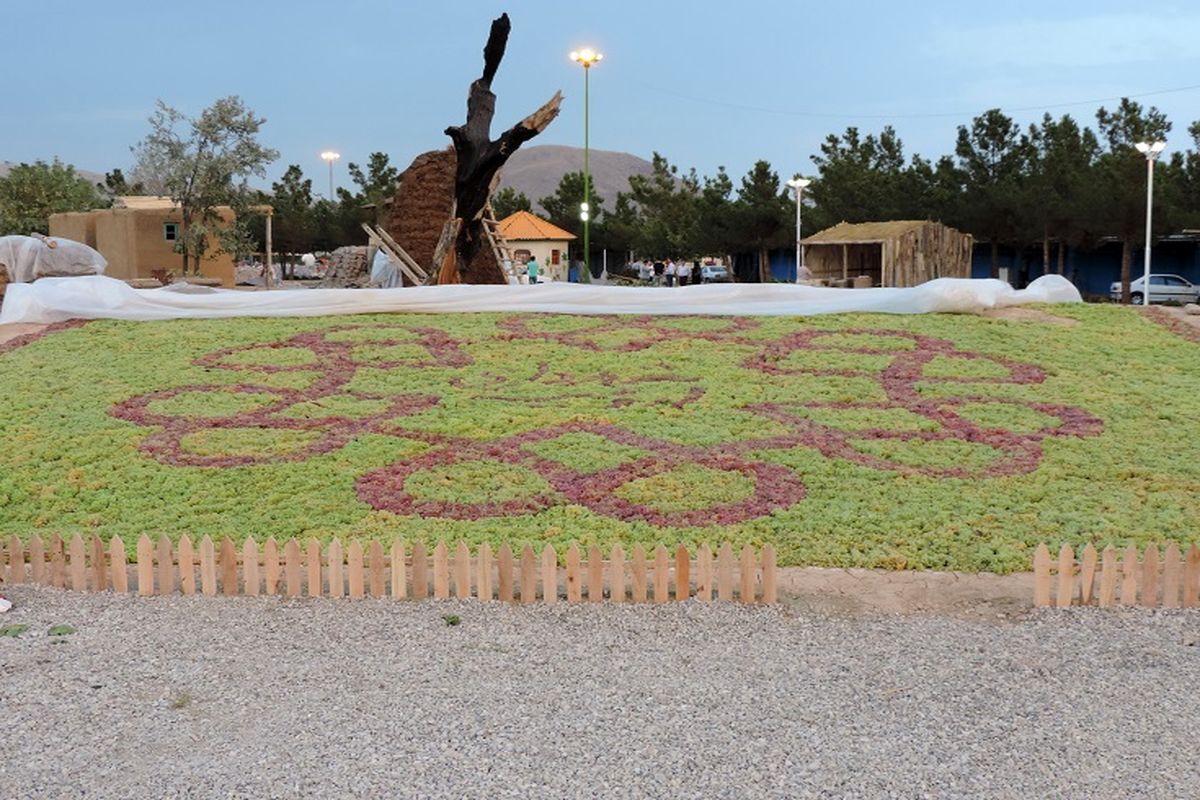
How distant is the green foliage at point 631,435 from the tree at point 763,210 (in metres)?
33.5

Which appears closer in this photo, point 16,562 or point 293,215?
point 16,562

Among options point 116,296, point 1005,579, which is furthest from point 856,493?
point 116,296

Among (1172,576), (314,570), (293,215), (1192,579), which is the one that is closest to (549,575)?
(314,570)

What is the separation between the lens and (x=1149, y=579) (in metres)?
7.17

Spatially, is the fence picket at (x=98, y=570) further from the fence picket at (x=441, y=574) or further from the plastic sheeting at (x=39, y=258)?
the plastic sheeting at (x=39, y=258)

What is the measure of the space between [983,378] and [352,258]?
91.4 feet

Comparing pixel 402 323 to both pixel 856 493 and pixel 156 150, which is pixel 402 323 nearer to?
pixel 856 493

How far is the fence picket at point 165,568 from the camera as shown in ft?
24.6

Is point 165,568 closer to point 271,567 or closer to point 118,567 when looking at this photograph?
point 118,567

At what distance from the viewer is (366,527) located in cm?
895

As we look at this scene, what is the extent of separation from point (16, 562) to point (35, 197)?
48.7 m

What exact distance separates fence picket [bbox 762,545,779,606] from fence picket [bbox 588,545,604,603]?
1.00 m

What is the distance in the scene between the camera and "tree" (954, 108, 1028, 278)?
41.2 m

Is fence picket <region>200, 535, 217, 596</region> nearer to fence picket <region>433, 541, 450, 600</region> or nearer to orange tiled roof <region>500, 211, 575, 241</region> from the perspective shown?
fence picket <region>433, 541, 450, 600</region>
